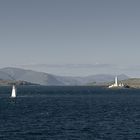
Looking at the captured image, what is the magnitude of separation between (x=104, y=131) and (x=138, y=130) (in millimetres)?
9457

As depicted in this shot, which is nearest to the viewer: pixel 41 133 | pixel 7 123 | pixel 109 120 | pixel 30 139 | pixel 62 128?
pixel 30 139

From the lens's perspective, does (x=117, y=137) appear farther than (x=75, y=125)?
No

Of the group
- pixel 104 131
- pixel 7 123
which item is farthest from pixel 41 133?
pixel 7 123

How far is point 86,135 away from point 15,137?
17782mm

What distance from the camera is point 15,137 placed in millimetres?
113500

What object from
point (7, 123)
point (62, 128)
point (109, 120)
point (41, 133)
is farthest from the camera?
point (109, 120)

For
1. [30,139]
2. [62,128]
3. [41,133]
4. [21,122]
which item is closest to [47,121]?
[21,122]

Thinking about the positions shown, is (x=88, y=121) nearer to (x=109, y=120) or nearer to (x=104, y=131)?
(x=109, y=120)

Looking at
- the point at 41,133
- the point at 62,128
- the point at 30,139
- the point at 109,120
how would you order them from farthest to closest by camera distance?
the point at 109,120 → the point at 62,128 → the point at 41,133 → the point at 30,139

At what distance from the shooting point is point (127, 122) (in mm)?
147000

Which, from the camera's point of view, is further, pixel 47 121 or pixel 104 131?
pixel 47 121

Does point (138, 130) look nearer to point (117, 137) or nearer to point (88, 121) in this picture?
point (117, 137)

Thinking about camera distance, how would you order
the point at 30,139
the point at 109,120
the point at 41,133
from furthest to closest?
the point at 109,120 → the point at 41,133 → the point at 30,139

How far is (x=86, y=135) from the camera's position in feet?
383
